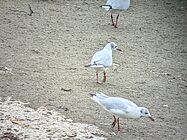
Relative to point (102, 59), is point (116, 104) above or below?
below

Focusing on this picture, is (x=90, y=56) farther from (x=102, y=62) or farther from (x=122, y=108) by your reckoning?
(x=122, y=108)

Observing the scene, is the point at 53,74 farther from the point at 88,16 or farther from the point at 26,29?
the point at 88,16

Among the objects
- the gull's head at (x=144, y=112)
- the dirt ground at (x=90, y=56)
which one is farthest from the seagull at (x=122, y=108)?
the dirt ground at (x=90, y=56)

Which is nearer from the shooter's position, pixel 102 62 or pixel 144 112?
pixel 144 112

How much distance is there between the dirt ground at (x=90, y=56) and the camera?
6277mm

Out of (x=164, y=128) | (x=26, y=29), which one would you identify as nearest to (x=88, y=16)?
(x=26, y=29)

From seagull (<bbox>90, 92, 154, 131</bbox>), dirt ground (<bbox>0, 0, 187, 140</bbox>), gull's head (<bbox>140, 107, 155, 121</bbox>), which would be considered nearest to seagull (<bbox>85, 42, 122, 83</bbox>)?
dirt ground (<bbox>0, 0, 187, 140</bbox>)

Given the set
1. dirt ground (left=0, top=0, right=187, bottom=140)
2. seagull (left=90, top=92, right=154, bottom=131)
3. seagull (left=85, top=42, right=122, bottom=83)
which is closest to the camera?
seagull (left=90, top=92, right=154, bottom=131)

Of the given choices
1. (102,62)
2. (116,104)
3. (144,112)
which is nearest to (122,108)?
(116,104)

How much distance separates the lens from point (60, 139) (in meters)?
5.34

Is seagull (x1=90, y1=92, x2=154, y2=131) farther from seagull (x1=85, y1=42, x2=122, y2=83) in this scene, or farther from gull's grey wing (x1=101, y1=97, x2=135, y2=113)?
seagull (x1=85, y1=42, x2=122, y2=83)

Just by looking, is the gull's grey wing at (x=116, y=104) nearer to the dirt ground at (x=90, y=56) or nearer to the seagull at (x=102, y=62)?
the dirt ground at (x=90, y=56)

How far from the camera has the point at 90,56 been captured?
26.9 ft

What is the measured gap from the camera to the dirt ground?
20.6 ft
